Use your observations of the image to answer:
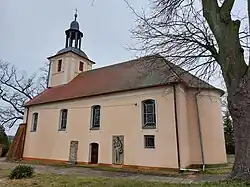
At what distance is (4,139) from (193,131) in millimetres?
23335

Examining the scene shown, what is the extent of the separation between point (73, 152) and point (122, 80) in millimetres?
6235

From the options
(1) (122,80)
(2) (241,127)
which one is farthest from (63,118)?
(2) (241,127)

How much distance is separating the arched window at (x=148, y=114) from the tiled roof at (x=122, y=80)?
1.11 metres

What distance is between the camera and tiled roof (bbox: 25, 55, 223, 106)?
1322 centimetres

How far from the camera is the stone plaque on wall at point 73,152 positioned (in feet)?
53.8

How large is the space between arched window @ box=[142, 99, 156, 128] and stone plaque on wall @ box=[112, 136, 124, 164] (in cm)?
186

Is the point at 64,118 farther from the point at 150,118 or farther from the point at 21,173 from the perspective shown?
the point at 21,173

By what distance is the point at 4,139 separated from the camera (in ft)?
90.9

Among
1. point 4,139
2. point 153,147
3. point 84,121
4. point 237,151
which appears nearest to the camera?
point 237,151

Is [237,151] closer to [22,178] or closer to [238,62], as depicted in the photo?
[238,62]

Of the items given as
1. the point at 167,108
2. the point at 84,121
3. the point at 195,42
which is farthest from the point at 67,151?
the point at 195,42

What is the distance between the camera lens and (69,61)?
22.9 m

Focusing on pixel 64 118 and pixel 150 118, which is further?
pixel 64 118

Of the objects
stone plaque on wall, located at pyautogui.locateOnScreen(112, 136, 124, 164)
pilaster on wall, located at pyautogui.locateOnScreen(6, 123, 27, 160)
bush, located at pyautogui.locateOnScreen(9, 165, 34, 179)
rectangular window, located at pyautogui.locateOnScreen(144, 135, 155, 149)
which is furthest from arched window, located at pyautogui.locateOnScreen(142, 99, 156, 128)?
pilaster on wall, located at pyautogui.locateOnScreen(6, 123, 27, 160)
